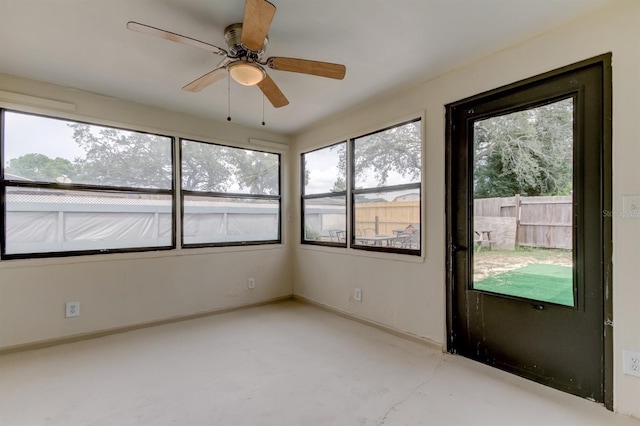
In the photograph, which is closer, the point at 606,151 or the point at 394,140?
the point at 606,151

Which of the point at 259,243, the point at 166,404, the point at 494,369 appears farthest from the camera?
the point at 259,243

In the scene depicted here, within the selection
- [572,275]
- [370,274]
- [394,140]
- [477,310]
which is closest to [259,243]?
[370,274]

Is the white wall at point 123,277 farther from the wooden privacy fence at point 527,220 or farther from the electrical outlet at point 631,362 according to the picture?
the electrical outlet at point 631,362

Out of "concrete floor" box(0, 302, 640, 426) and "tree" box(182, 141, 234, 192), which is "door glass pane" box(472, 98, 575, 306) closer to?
"concrete floor" box(0, 302, 640, 426)

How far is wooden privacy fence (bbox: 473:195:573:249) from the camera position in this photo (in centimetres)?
208

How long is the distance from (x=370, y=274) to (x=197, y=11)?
108 inches

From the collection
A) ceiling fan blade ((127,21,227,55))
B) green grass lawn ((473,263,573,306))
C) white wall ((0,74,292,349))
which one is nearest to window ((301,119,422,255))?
green grass lawn ((473,263,573,306))

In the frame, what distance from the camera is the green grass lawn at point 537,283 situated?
2.06 m

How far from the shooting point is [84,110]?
3012 millimetres

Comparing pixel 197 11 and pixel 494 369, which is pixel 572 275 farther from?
pixel 197 11

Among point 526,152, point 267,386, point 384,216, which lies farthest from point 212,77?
point 526,152

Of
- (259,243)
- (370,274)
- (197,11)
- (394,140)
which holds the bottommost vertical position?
(370,274)

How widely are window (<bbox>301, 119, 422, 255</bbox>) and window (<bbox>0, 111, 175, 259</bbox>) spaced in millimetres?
1814

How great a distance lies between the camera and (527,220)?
224cm
